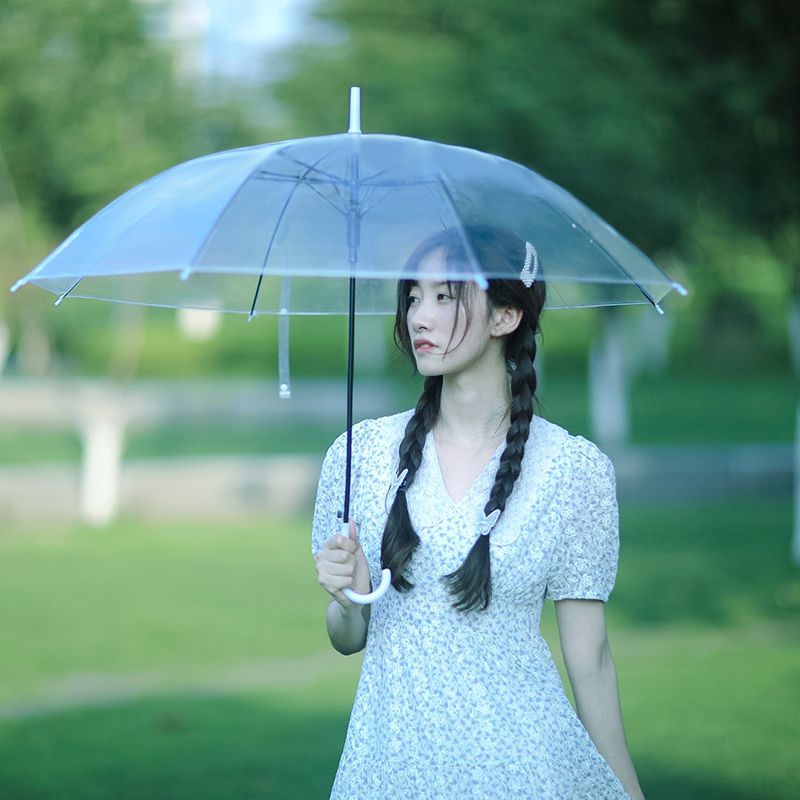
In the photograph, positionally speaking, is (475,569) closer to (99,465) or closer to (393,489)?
(393,489)

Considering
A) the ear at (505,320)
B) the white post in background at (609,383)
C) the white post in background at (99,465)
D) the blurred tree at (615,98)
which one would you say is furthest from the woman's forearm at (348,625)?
the white post in background at (609,383)

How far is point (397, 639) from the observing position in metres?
2.71

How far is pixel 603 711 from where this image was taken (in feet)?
8.98

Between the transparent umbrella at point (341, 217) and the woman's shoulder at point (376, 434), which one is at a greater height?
the transparent umbrella at point (341, 217)

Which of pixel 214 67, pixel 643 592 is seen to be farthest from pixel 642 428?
pixel 643 592

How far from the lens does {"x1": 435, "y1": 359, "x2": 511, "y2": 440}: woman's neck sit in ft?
9.27

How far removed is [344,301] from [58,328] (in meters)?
36.5

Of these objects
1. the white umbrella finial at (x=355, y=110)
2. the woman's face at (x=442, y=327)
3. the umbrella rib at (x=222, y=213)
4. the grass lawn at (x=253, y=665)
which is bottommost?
the grass lawn at (x=253, y=665)

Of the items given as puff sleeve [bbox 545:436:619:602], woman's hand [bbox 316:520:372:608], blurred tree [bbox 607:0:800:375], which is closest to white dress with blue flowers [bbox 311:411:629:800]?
puff sleeve [bbox 545:436:619:602]

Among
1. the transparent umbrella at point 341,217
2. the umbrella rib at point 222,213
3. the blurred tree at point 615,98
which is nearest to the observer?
the umbrella rib at point 222,213

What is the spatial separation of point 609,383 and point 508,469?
16118 mm

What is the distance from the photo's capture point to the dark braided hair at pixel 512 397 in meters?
2.64

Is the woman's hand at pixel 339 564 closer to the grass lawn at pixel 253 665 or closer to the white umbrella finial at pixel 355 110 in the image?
the white umbrella finial at pixel 355 110

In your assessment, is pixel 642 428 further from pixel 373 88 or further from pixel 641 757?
pixel 641 757
